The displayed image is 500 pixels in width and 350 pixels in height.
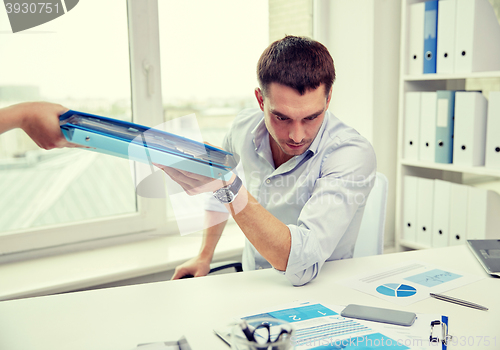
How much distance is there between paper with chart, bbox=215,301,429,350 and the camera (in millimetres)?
760

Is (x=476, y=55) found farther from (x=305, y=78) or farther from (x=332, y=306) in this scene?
(x=332, y=306)

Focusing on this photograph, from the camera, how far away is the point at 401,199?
2.33 meters

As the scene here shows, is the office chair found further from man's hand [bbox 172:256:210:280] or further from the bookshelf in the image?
the bookshelf

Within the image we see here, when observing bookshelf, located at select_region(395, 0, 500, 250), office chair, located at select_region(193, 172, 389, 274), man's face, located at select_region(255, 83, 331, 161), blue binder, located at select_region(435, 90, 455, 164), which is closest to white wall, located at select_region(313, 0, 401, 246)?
bookshelf, located at select_region(395, 0, 500, 250)

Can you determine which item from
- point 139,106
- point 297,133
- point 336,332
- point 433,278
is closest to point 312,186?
point 297,133

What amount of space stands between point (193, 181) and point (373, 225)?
Result: 0.76 metres

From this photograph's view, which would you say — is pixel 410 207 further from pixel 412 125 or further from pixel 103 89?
pixel 103 89

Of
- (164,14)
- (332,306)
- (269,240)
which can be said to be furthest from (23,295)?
(164,14)

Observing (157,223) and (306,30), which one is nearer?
(157,223)

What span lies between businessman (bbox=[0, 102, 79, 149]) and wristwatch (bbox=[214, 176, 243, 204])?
1.19ft

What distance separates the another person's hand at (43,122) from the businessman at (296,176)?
0.24 metres

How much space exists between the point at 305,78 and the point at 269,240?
456 millimetres

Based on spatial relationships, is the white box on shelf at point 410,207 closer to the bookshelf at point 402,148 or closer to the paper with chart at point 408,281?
the bookshelf at point 402,148

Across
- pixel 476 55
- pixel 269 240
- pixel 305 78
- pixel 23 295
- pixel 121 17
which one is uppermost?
pixel 121 17
